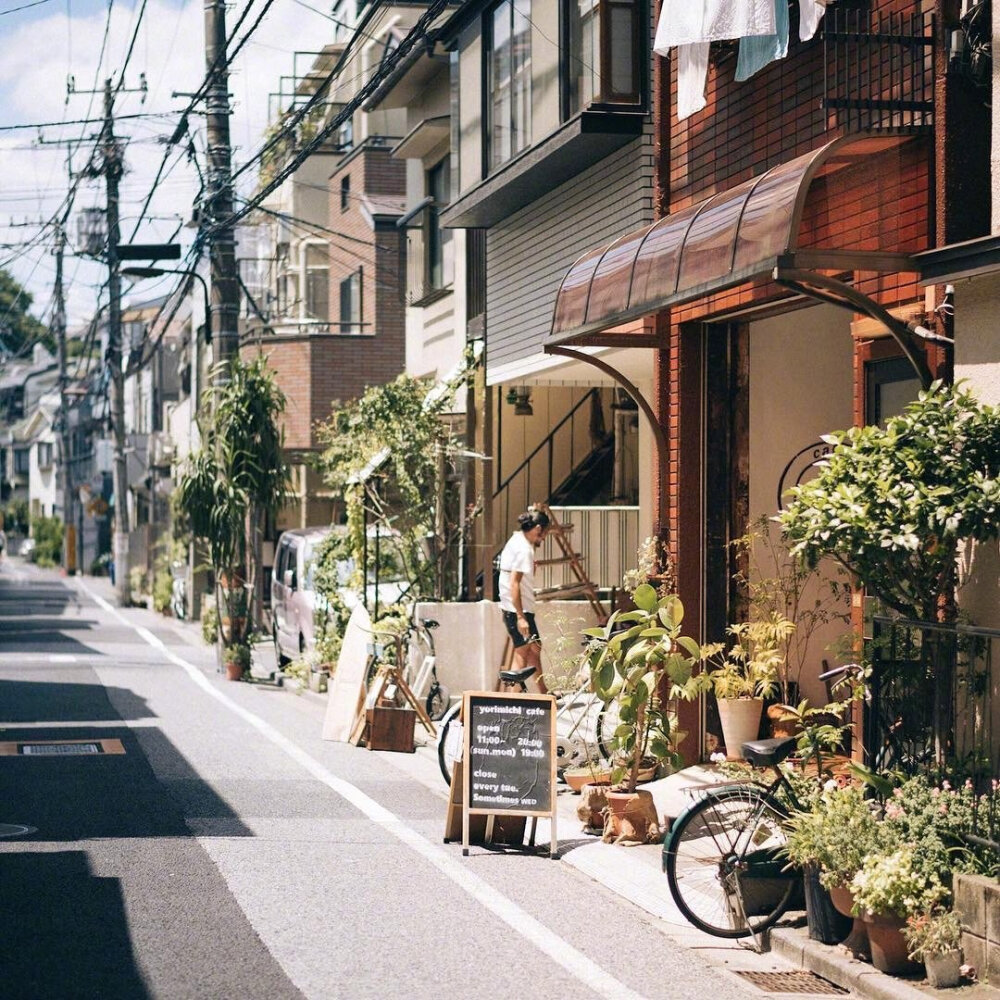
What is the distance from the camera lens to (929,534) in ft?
23.7

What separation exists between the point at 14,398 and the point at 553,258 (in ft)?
363

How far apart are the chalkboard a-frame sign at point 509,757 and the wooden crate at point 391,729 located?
456 cm

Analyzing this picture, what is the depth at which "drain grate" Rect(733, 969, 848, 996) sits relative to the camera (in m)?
6.92

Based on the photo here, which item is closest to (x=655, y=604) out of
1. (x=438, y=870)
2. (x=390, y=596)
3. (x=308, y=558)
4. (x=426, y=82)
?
(x=438, y=870)

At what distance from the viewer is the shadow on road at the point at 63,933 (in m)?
6.43

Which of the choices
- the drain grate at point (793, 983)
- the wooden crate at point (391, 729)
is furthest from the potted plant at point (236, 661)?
the drain grate at point (793, 983)

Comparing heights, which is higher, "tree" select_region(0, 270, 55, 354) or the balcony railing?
"tree" select_region(0, 270, 55, 354)

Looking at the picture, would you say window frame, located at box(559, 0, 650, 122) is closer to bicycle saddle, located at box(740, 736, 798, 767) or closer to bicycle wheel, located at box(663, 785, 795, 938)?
bicycle saddle, located at box(740, 736, 798, 767)

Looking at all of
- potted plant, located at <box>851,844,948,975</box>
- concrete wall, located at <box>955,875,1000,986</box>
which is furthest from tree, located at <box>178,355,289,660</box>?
concrete wall, located at <box>955,875,1000,986</box>

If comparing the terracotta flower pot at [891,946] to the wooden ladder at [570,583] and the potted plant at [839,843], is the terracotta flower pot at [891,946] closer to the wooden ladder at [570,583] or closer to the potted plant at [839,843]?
the potted plant at [839,843]

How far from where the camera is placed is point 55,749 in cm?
1377

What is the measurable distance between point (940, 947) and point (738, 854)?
54.0 inches

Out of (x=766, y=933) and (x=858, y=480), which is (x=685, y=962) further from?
(x=858, y=480)

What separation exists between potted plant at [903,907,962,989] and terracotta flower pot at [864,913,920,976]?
141 millimetres
